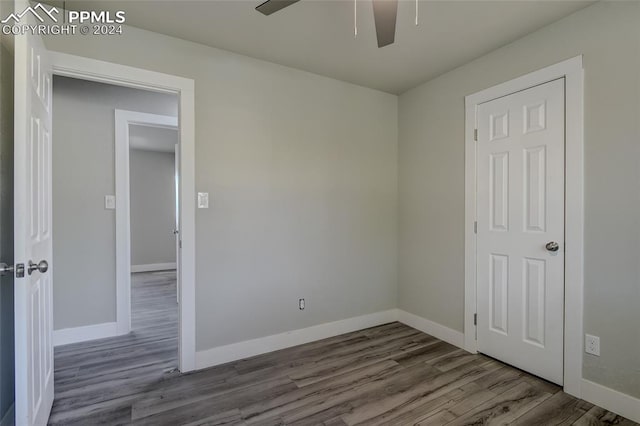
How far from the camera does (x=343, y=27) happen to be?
2256mm

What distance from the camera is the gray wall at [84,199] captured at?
2971mm

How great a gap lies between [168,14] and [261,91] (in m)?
0.87

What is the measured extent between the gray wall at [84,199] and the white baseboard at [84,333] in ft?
0.14

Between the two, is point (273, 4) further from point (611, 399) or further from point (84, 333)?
point (84, 333)

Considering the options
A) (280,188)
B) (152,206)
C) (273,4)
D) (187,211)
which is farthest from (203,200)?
(152,206)

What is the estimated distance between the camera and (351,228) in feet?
10.8

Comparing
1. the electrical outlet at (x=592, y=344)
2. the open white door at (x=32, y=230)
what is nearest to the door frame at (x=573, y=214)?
the electrical outlet at (x=592, y=344)

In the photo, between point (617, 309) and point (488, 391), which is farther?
point (488, 391)

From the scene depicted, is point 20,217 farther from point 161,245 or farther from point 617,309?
point 161,245

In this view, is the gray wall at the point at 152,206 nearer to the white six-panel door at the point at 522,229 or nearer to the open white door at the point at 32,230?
the open white door at the point at 32,230

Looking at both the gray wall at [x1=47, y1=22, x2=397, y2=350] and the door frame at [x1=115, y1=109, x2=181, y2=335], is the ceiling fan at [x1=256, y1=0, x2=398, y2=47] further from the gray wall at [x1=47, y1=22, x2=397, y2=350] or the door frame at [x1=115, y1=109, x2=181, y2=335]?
the door frame at [x1=115, y1=109, x2=181, y2=335]

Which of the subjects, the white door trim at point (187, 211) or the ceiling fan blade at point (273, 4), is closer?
the ceiling fan blade at point (273, 4)

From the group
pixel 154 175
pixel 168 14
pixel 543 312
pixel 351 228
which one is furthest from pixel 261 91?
pixel 154 175

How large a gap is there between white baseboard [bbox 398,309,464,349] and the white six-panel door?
0.70ft
